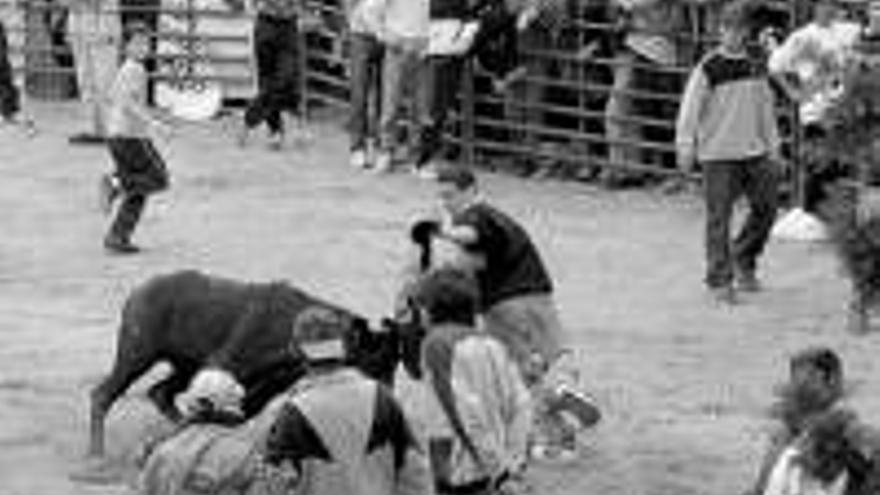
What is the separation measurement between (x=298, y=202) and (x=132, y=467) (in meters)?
8.47

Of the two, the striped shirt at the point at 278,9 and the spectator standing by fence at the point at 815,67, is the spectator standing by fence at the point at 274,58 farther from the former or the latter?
the spectator standing by fence at the point at 815,67

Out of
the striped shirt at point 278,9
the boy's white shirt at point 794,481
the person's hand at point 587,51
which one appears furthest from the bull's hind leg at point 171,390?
the striped shirt at point 278,9

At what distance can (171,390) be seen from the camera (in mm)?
13562

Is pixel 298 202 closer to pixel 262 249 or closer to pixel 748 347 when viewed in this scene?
pixel 262 249

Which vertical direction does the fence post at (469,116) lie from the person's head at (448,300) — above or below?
above

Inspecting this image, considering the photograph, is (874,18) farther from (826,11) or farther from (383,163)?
(383,163)

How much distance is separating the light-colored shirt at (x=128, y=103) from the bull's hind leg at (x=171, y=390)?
577 centimetres

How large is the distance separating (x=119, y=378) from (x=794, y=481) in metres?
4.87

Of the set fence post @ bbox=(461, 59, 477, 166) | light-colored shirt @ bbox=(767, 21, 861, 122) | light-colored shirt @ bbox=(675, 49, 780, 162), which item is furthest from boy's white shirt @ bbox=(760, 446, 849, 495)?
fence post @ bbox=(461, 59, 477, 166)

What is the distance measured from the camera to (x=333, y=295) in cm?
1822

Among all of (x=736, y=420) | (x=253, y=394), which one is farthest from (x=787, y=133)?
(x=253, y=394)

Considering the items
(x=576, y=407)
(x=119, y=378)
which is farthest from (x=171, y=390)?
(x=576, y=407)

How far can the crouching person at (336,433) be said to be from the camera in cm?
984

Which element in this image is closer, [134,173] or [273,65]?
[134,173]
